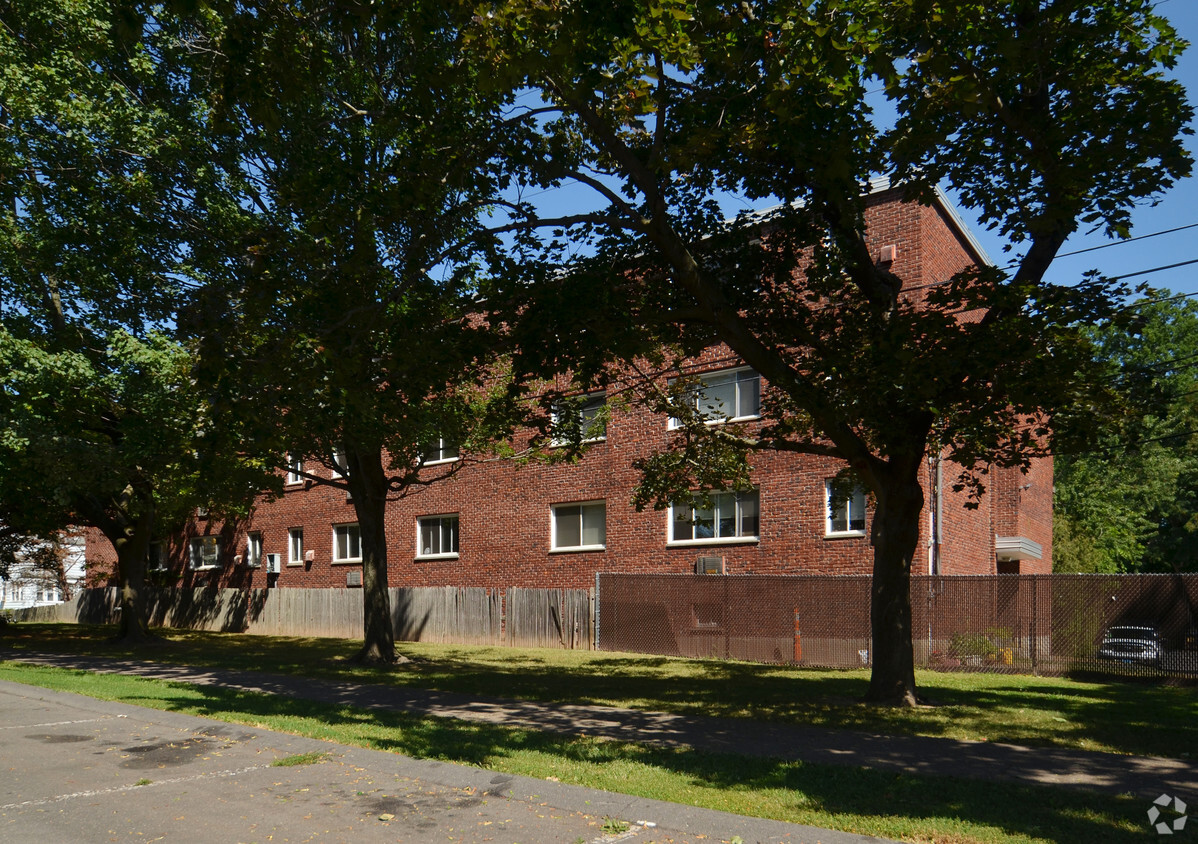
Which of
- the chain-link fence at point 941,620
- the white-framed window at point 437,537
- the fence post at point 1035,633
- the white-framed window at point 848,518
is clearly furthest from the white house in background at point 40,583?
the fence post at point 1035,633

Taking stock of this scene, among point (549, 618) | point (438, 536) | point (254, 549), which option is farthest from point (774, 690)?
point (254, 549)

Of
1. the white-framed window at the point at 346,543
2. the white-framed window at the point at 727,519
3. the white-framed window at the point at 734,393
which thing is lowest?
the white-framed window at the point at 346,543

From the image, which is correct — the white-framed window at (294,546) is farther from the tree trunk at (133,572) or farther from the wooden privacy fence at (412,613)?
the tree trunk at (133,572)

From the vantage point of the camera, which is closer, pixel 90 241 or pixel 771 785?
pixel 771 785

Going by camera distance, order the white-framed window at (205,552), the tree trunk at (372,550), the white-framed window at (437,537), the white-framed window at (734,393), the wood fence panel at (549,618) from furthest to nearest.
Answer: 1. the white-framed window at (205,552)
2. the white-framed window at (437,537)
3. the wood fence panel at (549,618)
4. the white-framed window at (734,393)
5. the tree trunk at (372,550)

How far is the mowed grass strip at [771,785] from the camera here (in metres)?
6.57

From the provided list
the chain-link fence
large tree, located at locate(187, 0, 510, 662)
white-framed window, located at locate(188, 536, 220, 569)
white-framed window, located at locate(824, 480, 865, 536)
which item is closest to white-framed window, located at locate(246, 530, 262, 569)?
white-framed window, located at locate(188, 536, 220, 569)

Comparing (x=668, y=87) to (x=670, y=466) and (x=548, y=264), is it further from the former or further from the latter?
(x=670, y=466)

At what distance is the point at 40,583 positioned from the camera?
66.0 m

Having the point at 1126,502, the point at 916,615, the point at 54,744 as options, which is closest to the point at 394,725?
the point at 54,744

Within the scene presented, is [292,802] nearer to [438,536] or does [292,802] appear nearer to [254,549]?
[438,536]

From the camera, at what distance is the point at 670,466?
54.1ft

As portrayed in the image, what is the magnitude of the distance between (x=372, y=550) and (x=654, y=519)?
24.5 feet

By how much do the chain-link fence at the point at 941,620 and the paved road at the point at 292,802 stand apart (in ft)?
42.8
